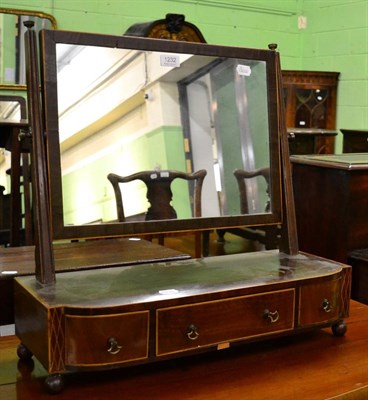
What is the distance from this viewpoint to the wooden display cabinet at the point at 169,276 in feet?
3.52

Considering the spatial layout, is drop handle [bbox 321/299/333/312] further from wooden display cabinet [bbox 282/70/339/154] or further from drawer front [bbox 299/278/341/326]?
wooden display cabinet [bbox 282/70/339/154]

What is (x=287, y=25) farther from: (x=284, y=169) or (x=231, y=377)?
(x=231, y=377)

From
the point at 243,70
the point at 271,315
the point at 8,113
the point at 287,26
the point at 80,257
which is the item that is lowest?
the point at 271,315

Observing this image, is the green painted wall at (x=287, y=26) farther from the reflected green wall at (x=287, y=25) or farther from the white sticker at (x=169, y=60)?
the white sticker at (x=169, y=60)

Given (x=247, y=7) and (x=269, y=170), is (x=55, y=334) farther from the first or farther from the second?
(x=247, y=7)

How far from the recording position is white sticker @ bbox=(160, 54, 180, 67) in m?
1.36

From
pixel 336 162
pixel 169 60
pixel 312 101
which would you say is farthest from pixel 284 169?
pixel 312 101

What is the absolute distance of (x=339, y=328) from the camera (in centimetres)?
137

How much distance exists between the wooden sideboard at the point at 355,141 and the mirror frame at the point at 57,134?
3519 mm

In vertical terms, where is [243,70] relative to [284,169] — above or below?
above

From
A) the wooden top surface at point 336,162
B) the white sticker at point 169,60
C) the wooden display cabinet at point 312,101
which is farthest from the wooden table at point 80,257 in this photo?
the wooden display cabinet at point 312,101

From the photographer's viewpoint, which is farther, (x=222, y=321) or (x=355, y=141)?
(x=355, y=141)

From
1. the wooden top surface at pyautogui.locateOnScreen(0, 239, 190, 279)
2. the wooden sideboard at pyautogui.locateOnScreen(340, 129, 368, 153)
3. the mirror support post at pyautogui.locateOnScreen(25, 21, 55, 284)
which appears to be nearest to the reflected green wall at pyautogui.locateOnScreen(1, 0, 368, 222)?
the wooden sideboard at pyautogui.locateOnScreen(340, 129, 368, 153)

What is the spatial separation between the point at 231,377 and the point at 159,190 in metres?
0.44
